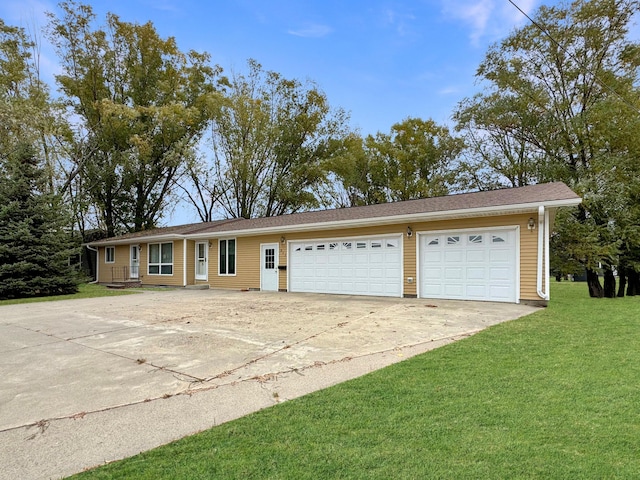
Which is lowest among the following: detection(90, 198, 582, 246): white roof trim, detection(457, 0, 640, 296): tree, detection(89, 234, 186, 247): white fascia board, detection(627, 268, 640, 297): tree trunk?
detection(627, 268, 640, 297): tree trunk

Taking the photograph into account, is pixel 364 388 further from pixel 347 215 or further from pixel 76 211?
pixel 76 211

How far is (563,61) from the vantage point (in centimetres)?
1523

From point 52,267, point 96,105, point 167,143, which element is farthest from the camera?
point 167,143

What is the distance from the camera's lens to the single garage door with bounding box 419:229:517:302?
954 centimetres

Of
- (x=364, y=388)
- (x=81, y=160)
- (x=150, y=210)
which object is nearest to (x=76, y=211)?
(x=81, y=160)

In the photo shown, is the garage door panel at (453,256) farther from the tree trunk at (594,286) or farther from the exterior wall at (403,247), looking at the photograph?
the tree trunk at (594,286)

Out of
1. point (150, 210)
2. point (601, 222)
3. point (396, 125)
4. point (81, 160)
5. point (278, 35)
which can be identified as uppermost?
point (396, 125)

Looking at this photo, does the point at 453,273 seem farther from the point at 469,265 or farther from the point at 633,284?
the point at 633,284

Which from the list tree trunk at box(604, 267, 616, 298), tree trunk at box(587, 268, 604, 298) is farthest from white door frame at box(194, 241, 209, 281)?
tree trunk at box(604, 267, 616, 298)

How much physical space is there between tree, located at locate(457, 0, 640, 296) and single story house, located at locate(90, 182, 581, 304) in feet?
11.3

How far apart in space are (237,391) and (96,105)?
2191 cm

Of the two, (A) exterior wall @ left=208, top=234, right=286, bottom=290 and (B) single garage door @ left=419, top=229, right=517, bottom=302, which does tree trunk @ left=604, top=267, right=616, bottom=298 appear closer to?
(B) single garage door @ left=419, top=229, right=517, bottom=302

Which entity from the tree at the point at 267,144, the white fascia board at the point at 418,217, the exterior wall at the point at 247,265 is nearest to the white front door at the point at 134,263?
the exterior wall at the point at 247,265

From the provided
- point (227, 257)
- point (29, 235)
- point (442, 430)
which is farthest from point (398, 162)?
point (442, 430)
